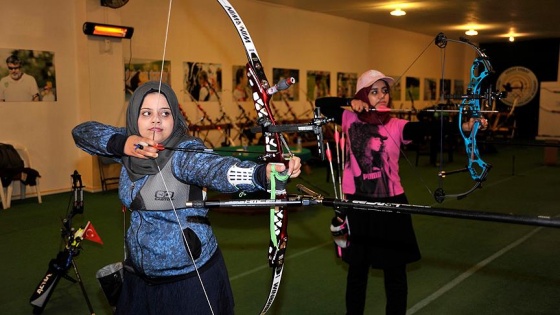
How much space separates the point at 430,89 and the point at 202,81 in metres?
7.45

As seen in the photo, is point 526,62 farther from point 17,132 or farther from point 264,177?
point 264,177

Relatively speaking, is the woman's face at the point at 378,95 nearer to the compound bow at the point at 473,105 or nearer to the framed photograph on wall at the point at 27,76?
the compound bow at the point at 473,105

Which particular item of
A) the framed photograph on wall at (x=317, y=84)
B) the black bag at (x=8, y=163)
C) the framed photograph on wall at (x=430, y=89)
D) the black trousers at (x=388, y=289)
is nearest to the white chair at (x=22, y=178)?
the black bag at (x=8, y=163)

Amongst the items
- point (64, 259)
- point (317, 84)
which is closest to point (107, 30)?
point (64, 259)

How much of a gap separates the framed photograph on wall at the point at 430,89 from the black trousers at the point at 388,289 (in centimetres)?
1124

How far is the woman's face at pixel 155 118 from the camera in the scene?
138 centimetres

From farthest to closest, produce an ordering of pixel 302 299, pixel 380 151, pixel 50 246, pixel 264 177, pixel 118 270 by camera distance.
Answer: pixel 50 246 < pixel 302 299 < pixel 380 151 < pixel 118 270 < pixel 264 177

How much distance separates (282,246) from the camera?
155 cm

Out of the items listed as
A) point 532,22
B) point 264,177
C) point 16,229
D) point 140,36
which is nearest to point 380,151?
point 264,177

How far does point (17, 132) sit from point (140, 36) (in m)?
1.88

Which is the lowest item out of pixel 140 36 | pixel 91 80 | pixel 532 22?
pixel 91 80

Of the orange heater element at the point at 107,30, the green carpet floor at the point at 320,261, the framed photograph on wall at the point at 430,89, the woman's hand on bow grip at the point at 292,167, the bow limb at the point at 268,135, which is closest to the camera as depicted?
the woman's hand on bow grip at the point at 292,167

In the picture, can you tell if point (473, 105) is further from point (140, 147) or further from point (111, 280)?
point (111, 280)

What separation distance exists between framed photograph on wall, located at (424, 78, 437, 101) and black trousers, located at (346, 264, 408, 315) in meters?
11.2
